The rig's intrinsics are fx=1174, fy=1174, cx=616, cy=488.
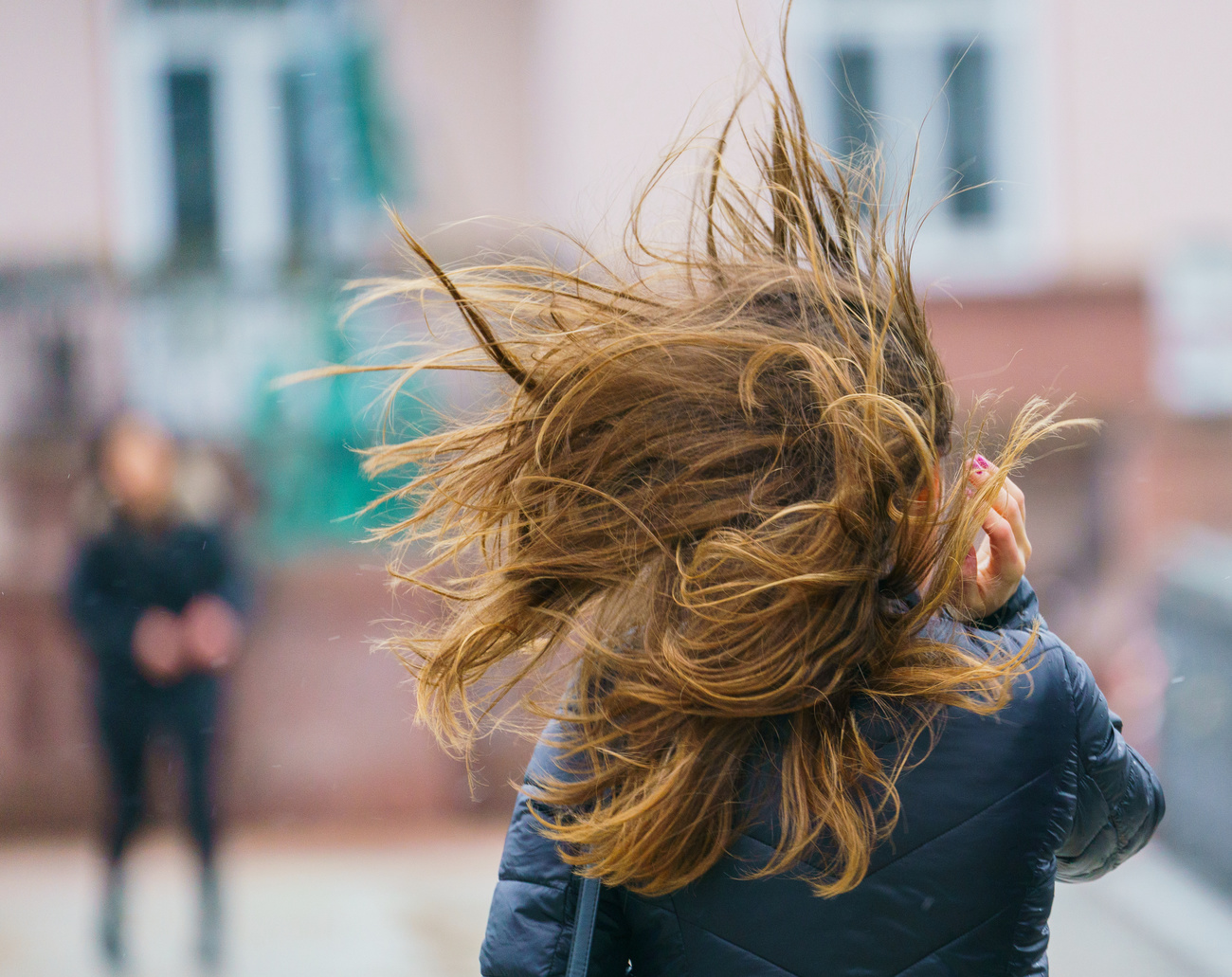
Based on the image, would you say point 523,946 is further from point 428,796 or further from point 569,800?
point 428,796

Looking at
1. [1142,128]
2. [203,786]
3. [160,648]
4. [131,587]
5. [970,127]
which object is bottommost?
[203,786]

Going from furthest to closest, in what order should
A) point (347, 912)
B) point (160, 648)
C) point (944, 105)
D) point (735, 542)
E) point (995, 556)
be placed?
point (944, 105), point (347, 912), point (160, 648), point (995, 556), point (735, 542)

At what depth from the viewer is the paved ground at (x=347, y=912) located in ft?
12.6

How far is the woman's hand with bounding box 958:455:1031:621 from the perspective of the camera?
1150mm

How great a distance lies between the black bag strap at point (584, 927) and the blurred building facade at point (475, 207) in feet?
14.0

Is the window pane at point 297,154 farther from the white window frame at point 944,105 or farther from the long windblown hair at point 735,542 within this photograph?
the long windblown hair at point 735,542

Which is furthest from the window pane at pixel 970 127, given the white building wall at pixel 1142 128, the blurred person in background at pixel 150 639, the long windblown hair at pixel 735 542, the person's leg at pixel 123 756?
the long windblown hair at pixel 735 542

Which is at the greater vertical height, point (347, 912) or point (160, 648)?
point (160, 648)

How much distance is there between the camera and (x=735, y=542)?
1.04 meters

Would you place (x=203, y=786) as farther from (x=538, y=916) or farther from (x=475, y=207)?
(x=475, y=207)

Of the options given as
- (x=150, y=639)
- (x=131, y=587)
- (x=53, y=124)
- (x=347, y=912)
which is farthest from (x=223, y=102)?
(x=347, y=912)

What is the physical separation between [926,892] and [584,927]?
31 cm

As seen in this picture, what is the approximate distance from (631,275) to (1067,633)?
17.4 feet

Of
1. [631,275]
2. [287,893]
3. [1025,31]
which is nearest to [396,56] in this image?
[1025,31]
